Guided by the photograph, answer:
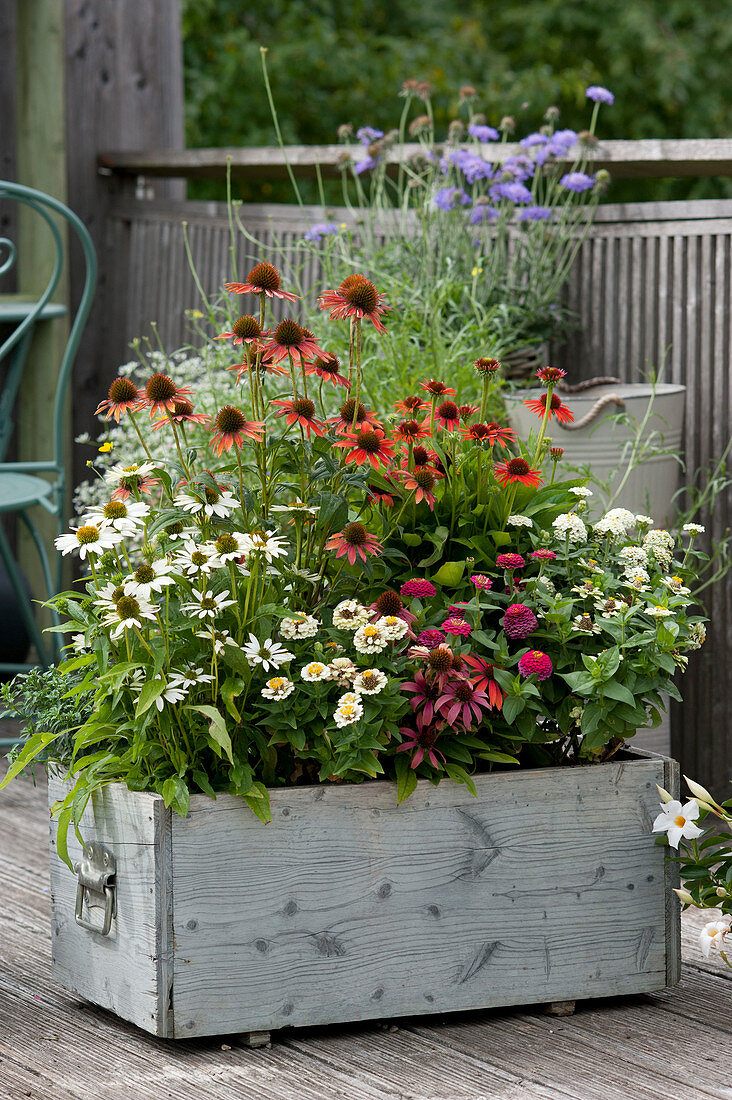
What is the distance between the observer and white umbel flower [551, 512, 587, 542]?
1.89 metres

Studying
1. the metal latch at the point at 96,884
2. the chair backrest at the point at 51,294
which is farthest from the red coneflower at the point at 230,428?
the chair backrest at the point at 51,294

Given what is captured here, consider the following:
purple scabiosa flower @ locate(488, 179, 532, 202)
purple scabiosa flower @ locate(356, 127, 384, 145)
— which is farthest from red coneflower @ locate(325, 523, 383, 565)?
purple scabiosa flower @ locate(356, 127, 384, 145)

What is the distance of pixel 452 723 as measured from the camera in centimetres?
175

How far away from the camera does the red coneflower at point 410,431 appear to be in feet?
6.00

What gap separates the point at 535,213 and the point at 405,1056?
1777mm

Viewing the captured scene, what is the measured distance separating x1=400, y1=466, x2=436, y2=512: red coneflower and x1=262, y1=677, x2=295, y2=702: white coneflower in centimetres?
28

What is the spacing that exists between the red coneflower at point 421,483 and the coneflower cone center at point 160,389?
315mm

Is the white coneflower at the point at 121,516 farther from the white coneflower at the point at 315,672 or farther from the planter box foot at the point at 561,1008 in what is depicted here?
the planter box foot at the point at 561,1008

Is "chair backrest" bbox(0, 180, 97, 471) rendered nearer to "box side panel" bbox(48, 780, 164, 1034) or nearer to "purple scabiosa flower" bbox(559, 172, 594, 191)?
"purple scabiosa flower" bbox(559, 172, 594, 191)

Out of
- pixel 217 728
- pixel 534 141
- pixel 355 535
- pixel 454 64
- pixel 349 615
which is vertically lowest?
pixel 217 728

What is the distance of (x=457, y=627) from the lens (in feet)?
5.87

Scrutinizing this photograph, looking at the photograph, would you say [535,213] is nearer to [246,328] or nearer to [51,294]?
[51,294]

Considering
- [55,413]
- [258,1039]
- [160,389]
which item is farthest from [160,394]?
[55,413]

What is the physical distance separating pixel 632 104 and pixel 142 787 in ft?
28.0
